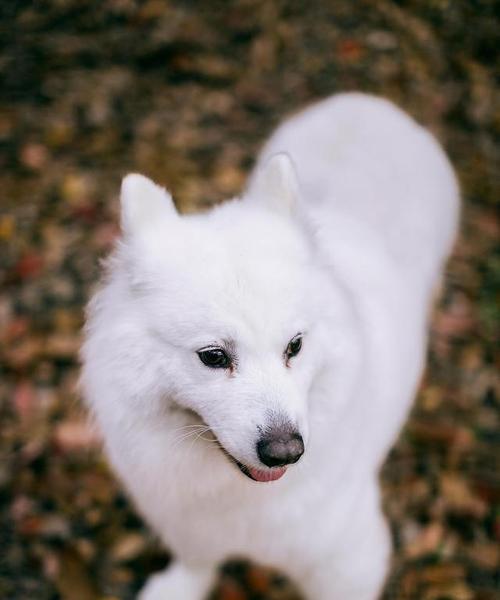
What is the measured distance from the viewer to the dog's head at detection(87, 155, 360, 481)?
5.64ft

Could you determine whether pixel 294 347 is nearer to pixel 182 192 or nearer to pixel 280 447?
pixel 280 447

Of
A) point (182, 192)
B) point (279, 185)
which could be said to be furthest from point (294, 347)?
point (182, 192)

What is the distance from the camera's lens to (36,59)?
15.8ft

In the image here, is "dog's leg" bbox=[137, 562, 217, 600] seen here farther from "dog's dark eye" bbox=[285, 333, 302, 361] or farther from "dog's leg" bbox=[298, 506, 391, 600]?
"dog's dark eye" bbox=[285, 333, 302, 361]

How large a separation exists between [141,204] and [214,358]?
525 mm

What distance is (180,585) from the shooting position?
109 inches

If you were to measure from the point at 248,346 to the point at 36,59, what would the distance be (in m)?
4.01

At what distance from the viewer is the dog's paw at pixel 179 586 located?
276 cm

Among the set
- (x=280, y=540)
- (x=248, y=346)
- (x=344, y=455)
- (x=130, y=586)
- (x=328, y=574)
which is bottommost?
(x=130, y=586)

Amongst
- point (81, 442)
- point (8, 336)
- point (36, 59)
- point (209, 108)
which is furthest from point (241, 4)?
point (81, 442)

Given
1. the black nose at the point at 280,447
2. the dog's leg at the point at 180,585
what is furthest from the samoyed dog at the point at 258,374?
the dog's leg at the point at 180,585

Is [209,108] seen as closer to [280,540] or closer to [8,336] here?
[8,336]

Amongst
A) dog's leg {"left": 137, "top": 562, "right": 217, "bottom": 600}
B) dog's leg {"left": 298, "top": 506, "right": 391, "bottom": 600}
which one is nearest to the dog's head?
dog's leg {"left": 298, "top": 506, "right": 391, "bottom": 600}

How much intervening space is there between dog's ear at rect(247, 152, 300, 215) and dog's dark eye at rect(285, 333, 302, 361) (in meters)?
0.43
